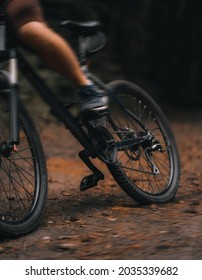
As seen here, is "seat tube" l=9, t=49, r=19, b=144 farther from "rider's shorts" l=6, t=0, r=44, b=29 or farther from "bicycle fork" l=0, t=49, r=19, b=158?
"rider's shorts" l=6, t=0, r=44, b=29

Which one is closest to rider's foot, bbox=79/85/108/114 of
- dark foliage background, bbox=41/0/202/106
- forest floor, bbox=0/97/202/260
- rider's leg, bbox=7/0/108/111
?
rider's leg, bbox=7/0/108/111

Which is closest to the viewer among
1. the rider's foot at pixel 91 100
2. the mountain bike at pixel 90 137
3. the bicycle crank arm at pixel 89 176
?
the mountain bike at pixel 90 137

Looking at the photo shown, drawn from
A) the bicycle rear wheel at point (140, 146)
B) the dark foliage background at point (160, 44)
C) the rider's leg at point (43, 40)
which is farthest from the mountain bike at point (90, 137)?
the dark foliage background at point (160, 44)

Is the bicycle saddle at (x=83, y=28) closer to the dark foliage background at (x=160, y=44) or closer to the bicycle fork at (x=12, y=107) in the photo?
the bicycle fork at (x=12, y=107)

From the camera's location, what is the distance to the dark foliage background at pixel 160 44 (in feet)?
42.3

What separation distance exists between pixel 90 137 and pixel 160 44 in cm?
989

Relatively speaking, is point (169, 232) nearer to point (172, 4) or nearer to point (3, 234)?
point (3, 234)

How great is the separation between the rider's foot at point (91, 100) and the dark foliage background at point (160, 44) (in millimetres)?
8120

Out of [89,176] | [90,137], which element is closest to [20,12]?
[90,137]

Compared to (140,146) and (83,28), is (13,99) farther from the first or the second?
(140,146)

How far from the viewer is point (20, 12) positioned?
3.94 meters
